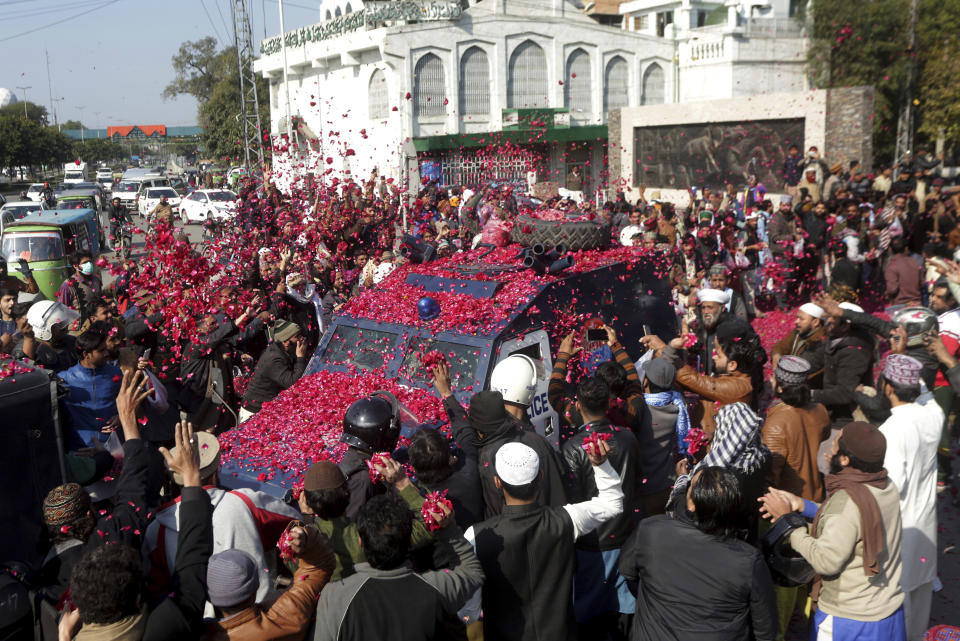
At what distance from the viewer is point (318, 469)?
13.1 feet

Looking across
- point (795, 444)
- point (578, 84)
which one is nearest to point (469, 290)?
point (795, 444)

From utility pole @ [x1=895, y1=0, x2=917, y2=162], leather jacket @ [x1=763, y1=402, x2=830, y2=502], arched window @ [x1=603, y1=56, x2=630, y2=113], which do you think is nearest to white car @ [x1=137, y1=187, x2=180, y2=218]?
arched window @ [x1=603, y1=56, x2=630, y2=113]

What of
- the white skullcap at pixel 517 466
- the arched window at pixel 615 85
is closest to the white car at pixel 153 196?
the arched window at pixel 615 85

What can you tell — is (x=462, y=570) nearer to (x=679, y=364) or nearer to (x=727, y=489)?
(x=727, y=489)

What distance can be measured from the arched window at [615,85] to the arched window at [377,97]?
1178 cm

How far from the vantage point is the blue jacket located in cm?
598

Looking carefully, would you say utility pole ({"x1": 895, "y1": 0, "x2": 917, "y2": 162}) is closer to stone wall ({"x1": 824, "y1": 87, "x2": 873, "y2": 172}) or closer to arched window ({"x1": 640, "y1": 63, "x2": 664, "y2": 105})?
stone wall ({"x1": 824, "y1": 87, "x2": 873, "y2": 172})

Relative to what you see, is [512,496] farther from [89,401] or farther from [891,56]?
[891,56]

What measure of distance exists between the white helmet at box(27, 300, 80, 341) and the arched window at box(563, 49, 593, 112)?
3497cm

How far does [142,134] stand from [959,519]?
143 m

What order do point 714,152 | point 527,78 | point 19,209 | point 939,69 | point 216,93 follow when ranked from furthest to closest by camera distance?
1. point 216,93
2. point 527,78
3. point 939,69
4. point 19,209
5. point 714,152

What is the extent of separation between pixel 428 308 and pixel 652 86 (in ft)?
130

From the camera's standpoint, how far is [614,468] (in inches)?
187

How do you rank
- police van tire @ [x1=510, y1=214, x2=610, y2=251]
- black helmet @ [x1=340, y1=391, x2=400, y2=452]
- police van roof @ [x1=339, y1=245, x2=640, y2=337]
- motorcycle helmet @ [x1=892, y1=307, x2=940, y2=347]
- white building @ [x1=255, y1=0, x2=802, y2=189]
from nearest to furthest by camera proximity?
black helmet @ [x1=340, y1=391, x2=400, y2=452]
police van roof @ [x1=339, y1=245, x2=640, y2=337]
motorcycle helmet @ [x1=892, y1=307, x2=940, y2=347]
police van tire @ [x1=510, y1=214, x2=610, y2=251]
white building @ [x1=255, y1=0, x2=802, y2=189]
